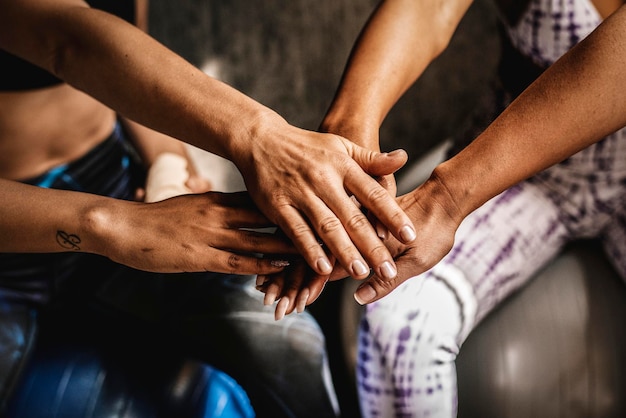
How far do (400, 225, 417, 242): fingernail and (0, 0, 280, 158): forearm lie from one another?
0.20m

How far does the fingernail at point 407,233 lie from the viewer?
63cm

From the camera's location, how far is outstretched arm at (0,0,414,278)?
649 millimetres

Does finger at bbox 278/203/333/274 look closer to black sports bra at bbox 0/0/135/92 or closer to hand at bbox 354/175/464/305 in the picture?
hand at bbox 354/175/464/305

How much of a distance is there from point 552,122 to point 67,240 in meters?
0.56

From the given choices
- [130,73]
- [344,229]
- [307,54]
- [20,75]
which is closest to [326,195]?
[344,229]

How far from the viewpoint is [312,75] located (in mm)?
1285

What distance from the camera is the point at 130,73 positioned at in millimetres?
734

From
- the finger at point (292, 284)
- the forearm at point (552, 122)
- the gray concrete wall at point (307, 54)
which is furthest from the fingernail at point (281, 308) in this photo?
the gray concrete wall at point (307, 54)

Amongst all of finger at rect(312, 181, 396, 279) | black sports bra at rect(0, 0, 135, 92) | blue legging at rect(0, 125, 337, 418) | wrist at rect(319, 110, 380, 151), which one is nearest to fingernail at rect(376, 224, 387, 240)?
finger at rect(312, 181, 396, 279)

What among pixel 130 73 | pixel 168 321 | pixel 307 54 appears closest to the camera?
pixel 130 73

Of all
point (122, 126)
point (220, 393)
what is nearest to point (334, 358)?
point (220, 393)

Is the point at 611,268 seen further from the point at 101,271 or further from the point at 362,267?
the point at 101,271

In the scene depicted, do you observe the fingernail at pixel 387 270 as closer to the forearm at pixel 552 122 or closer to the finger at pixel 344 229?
the finger at pixel 344 229

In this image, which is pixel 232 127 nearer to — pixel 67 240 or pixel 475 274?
pixel 67 240
